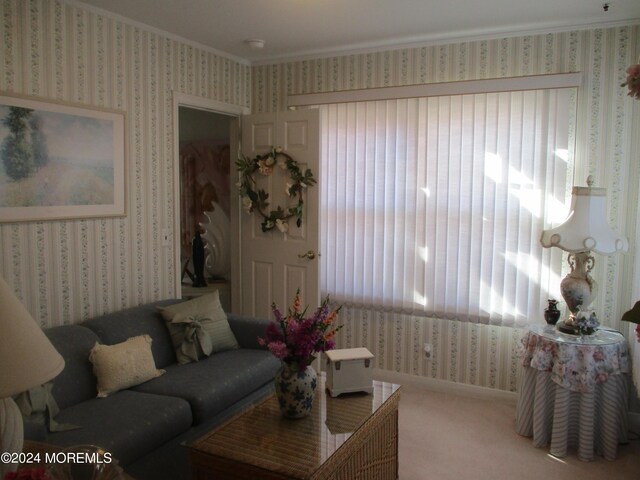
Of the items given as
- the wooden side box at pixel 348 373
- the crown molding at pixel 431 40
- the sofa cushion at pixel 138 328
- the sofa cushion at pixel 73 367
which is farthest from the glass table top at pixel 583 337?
the sofa cushion at pixel 73 367

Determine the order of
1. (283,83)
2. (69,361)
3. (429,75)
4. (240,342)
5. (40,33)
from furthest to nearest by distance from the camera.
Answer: (283,83) → (429,75) → (240,342) → (40,33) → (69,361)

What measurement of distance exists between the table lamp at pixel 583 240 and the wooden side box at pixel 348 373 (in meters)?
1.40

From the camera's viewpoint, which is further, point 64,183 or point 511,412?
point 511,412

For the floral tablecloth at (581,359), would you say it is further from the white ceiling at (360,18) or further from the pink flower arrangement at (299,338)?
the white ceiling at (360,18)

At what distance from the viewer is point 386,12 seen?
3297 mm

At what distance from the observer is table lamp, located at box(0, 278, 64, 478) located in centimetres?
127

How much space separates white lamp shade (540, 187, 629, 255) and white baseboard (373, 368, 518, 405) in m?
1.28

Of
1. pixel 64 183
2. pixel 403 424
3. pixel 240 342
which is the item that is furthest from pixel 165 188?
pixel 403 424

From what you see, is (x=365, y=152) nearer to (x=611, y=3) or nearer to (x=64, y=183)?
(x=611, y=3)

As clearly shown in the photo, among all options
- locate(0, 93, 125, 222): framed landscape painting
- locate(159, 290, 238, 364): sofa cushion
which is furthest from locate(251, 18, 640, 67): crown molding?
locate(159, 290, 238, 364): sofa cushion

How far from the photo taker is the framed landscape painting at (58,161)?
2.78m

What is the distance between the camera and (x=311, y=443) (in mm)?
2141

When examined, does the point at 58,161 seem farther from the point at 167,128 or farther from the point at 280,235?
the point at 280,235

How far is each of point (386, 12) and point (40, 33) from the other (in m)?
2.01
